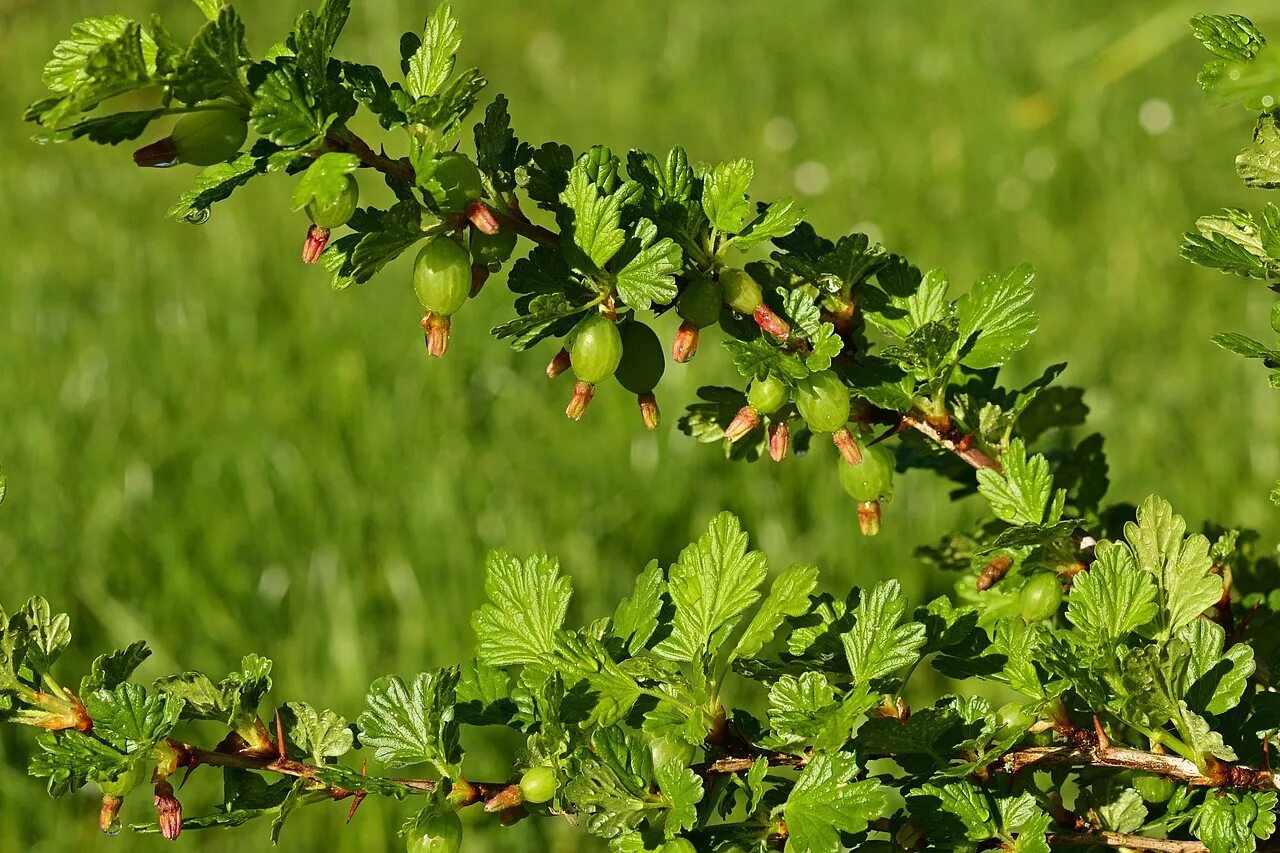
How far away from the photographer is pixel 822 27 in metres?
6.63

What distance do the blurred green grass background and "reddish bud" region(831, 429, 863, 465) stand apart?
64.7 inches

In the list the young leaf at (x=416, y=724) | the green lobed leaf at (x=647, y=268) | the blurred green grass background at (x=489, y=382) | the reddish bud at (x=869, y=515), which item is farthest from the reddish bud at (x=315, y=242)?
the blurred green grass background at (x=489, y=382)

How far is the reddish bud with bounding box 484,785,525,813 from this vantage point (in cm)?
101

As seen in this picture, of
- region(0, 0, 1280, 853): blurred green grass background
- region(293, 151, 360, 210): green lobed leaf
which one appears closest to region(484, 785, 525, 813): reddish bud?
region(293, 151, 360, 210): green lobed leaf

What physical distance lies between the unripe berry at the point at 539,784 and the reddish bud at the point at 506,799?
14mm

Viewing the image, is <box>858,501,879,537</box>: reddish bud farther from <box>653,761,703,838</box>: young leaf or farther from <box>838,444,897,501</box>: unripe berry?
<box>653,761,703,838</box>: young leaf

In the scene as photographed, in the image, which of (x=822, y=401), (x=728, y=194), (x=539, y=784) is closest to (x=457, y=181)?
(x=728, y=194)

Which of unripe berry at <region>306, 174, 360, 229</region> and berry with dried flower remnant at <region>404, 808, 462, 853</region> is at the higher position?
unripe berry at <region>306, 174, 360, 229</region>

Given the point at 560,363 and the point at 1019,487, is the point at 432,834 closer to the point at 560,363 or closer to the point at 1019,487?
the point at 560,363

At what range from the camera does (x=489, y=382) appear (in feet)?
13.1

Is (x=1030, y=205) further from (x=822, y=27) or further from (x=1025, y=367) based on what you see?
(x=822, y=27)

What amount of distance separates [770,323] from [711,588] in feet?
0.70

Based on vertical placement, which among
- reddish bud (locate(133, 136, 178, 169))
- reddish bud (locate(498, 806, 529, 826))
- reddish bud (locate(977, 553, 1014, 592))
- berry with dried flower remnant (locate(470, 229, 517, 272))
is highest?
reddish bud (locate(133, 136, 178, 169))

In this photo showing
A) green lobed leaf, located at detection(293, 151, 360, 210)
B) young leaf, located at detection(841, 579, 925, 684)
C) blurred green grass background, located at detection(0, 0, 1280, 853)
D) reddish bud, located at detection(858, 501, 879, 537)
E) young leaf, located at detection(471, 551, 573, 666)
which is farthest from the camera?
blurred green grass background, located at detection(0, 0, 1280, 853)
